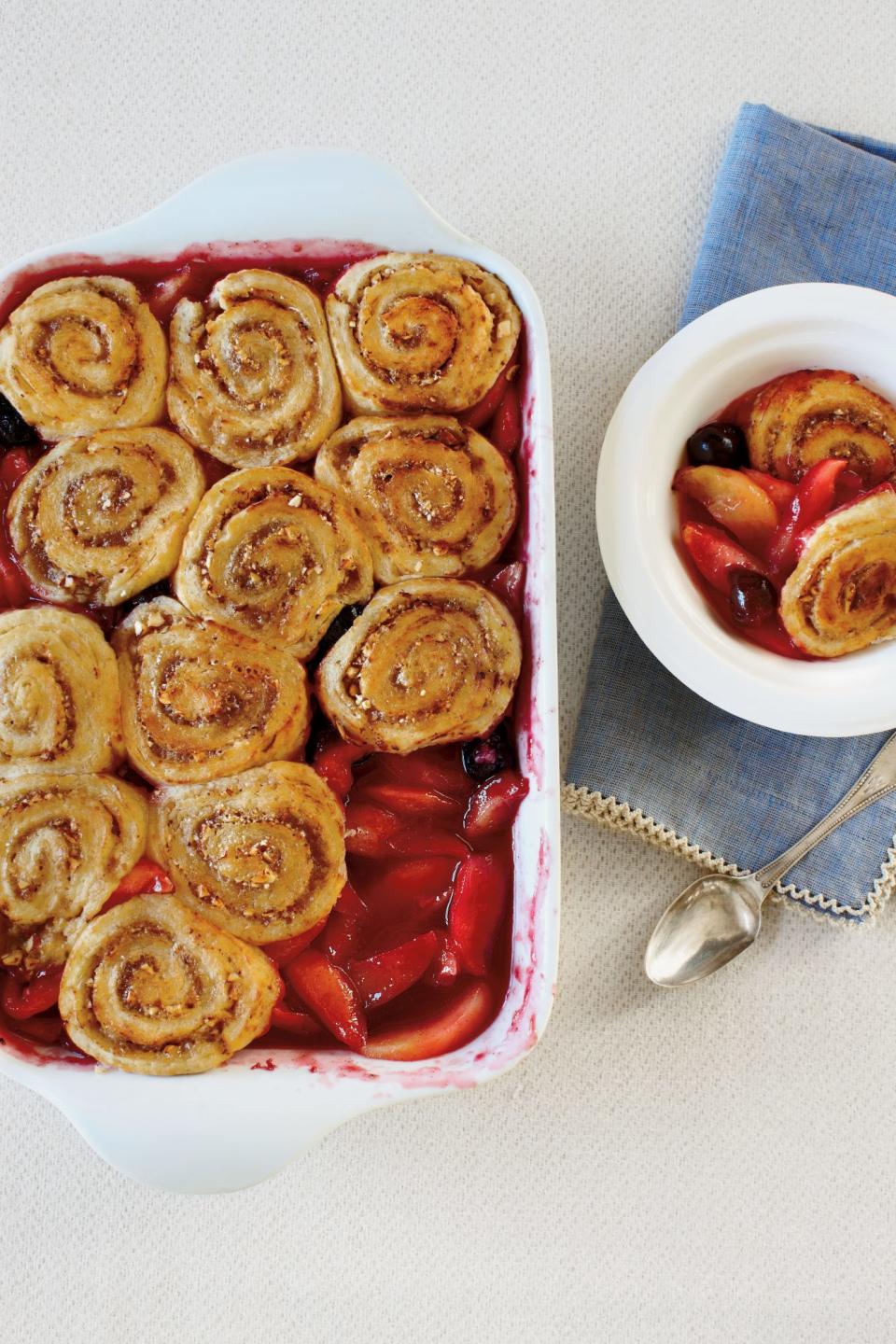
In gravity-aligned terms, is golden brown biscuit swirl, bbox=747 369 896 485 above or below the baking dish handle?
above

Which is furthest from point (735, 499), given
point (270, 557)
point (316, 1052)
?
point (316, 1052)

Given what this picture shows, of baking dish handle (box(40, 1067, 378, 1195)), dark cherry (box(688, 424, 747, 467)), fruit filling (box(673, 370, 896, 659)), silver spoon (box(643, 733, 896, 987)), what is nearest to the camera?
baking dish handle (box(40, 1067, 378, 1195))

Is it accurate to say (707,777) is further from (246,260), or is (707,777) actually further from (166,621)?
(246,260)

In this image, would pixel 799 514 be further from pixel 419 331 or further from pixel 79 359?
pixel 79 359

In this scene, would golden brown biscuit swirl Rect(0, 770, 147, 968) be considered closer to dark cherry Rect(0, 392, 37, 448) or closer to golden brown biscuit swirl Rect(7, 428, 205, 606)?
golden brown biscuit swirl Rect(7, 428, 205, 606)

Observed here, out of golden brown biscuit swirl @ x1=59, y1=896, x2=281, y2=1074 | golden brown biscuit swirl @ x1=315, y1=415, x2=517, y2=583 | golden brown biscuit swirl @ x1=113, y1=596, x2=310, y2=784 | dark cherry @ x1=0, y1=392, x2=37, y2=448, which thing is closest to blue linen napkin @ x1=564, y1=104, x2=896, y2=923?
golden brown biscuit swirl @ x1=315, y1=415, x2=517, y2=583

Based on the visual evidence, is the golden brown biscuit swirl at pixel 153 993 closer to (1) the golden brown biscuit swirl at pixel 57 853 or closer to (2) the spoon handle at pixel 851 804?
(1) the golden brown biscuit swirl at pixel 57 853

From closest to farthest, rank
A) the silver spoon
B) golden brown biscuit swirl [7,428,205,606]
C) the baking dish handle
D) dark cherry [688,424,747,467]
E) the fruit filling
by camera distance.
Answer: the baking dish handle < golden brown biscuit swirl [7,428,205,606] < the fruit filling < dark cherry [688,424,747,467] < the silver spoon
